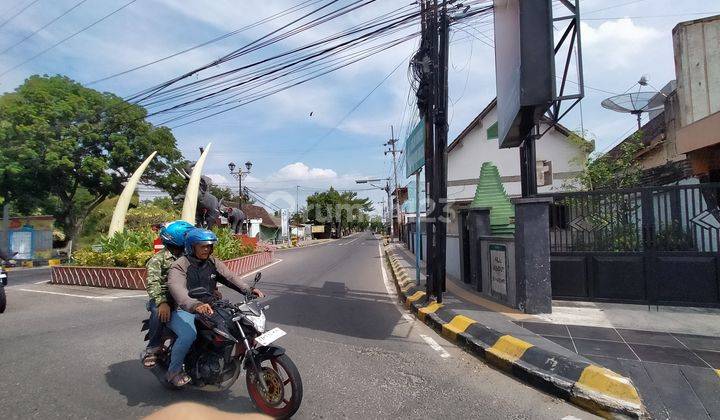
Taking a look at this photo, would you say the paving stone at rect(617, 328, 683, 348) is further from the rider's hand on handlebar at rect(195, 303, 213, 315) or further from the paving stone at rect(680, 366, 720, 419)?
the rider's hand on handlebar at rect(195, 303, 213, 315)

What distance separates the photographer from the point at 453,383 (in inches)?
178

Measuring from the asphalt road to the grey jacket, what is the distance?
931mm

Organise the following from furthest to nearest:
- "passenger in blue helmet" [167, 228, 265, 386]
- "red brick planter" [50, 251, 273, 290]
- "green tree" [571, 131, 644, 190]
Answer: "red brick planter" [50, 251, 273, 290] → "green tree" [571, 131, 644, 190] → "passenger in blue helmet" [167, 228, 265, 386]

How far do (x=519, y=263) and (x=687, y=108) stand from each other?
6513 millimetres

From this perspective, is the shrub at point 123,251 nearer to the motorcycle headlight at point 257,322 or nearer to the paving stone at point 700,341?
the motorcycle headlight at point 257,322

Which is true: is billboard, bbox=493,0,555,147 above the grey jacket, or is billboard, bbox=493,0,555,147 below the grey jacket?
above

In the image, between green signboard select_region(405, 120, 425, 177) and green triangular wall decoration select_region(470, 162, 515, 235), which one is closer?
green signboard select_region(405, 120, 425, 177)

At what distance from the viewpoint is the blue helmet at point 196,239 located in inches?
161

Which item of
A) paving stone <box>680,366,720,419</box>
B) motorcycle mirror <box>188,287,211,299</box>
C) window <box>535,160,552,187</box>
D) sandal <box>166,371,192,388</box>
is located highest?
window <box>535,160,552,187</box>

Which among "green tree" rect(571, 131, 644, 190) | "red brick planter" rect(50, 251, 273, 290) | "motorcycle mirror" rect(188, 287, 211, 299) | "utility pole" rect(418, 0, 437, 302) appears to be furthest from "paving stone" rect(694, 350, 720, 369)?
"red brick planter" rect(50, 251, 273, 290)

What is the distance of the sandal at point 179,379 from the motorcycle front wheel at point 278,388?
57cm

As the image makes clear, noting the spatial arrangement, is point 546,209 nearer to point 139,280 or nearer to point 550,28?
point 550,28

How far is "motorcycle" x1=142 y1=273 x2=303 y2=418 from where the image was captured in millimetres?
3555

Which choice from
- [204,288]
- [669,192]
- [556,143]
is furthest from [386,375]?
[556,143]
